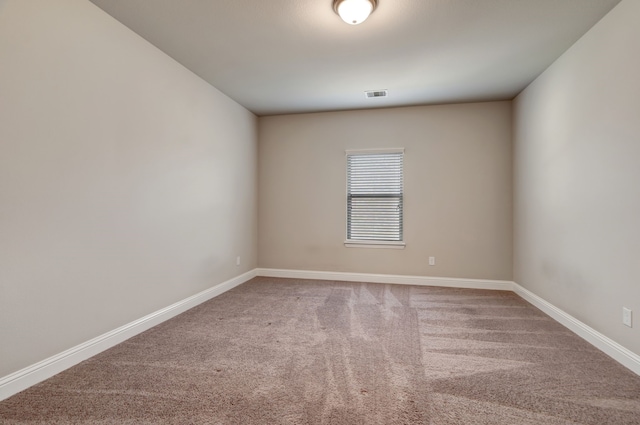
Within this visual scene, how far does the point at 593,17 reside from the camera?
2.43 meters

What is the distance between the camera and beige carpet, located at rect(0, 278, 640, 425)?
1667 mm

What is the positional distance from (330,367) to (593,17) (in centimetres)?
340

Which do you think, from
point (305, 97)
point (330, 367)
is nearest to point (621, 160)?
point (330, 367)

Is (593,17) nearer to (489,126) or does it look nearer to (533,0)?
(533,0)

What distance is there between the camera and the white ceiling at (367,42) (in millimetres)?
2336

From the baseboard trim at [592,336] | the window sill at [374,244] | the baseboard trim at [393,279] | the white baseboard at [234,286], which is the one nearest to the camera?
the white baseboard at [234,286]

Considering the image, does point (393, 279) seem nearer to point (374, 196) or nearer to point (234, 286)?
point (374, 196)

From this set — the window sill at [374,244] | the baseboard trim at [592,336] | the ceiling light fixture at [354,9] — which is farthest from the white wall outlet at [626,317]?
the ceiling light fixture at [354,9]

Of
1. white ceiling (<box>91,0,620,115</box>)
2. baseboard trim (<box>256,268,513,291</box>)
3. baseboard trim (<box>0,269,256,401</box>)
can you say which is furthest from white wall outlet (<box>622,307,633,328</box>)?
baseboard trim (<box>0,269,256,401</box>)

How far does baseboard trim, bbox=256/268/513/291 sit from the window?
0.51 m

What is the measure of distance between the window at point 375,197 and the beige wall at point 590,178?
65.9 inches

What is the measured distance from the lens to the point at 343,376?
2053 mm

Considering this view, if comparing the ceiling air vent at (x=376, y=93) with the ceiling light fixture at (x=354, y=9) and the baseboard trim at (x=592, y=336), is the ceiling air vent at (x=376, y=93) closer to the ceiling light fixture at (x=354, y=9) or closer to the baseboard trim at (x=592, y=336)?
the ceiling light fixture at (x=354, y=9)

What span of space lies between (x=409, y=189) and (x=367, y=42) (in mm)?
2370
